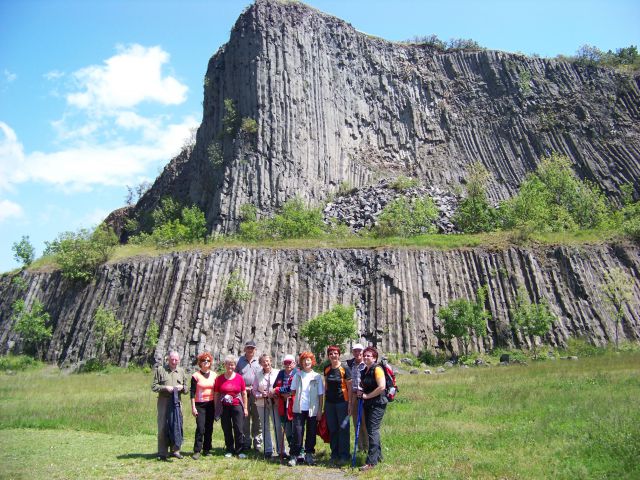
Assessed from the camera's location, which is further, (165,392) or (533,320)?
(533,320)

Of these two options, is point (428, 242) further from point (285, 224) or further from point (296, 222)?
point (285, 224)

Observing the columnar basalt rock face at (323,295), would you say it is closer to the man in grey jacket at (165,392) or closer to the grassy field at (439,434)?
the grassy field at (439,434)

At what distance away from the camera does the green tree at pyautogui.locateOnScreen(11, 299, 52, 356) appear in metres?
37.1

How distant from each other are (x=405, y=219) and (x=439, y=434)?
3563 centimetres

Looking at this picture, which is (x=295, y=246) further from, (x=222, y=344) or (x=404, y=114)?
(x=404, y=114)

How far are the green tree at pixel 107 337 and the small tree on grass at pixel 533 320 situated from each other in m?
23.1

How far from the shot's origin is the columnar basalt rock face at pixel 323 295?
33844 millimetres

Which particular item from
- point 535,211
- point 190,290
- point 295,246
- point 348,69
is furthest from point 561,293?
point 348,69

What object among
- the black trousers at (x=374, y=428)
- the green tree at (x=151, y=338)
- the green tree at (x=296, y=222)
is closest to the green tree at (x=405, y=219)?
the green tree at (x=296, y=222)

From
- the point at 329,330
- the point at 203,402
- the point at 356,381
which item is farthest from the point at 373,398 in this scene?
the point at 329,330

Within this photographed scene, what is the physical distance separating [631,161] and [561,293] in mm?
28445

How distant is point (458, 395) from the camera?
59.5 ft

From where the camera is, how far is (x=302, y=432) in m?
10.8

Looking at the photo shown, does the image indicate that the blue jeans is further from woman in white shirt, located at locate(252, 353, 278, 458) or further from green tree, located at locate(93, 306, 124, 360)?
green tree, located at locate(93, 306, 124, 360)
